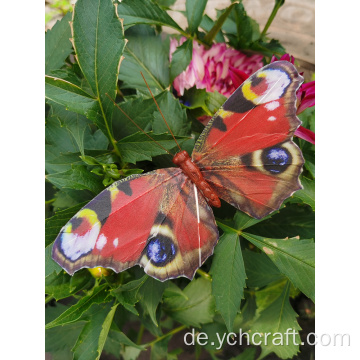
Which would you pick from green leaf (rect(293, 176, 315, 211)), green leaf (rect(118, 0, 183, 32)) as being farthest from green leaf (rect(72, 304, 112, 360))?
green leaf (rect(118, 0, 183, 32))

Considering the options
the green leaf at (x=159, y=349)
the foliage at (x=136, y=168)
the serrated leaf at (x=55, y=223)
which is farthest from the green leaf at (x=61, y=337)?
the serrated leaf at (x=55, y=223)

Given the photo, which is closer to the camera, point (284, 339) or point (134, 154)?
point (134, 154)

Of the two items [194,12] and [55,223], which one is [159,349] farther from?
[194,12]

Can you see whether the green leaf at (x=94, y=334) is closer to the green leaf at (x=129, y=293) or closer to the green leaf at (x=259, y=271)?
the green leaf at (x=129, y=293)

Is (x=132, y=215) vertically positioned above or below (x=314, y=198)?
above

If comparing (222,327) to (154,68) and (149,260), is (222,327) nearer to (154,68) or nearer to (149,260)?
(149,260)

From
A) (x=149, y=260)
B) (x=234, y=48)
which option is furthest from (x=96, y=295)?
(x=234, y=48)
